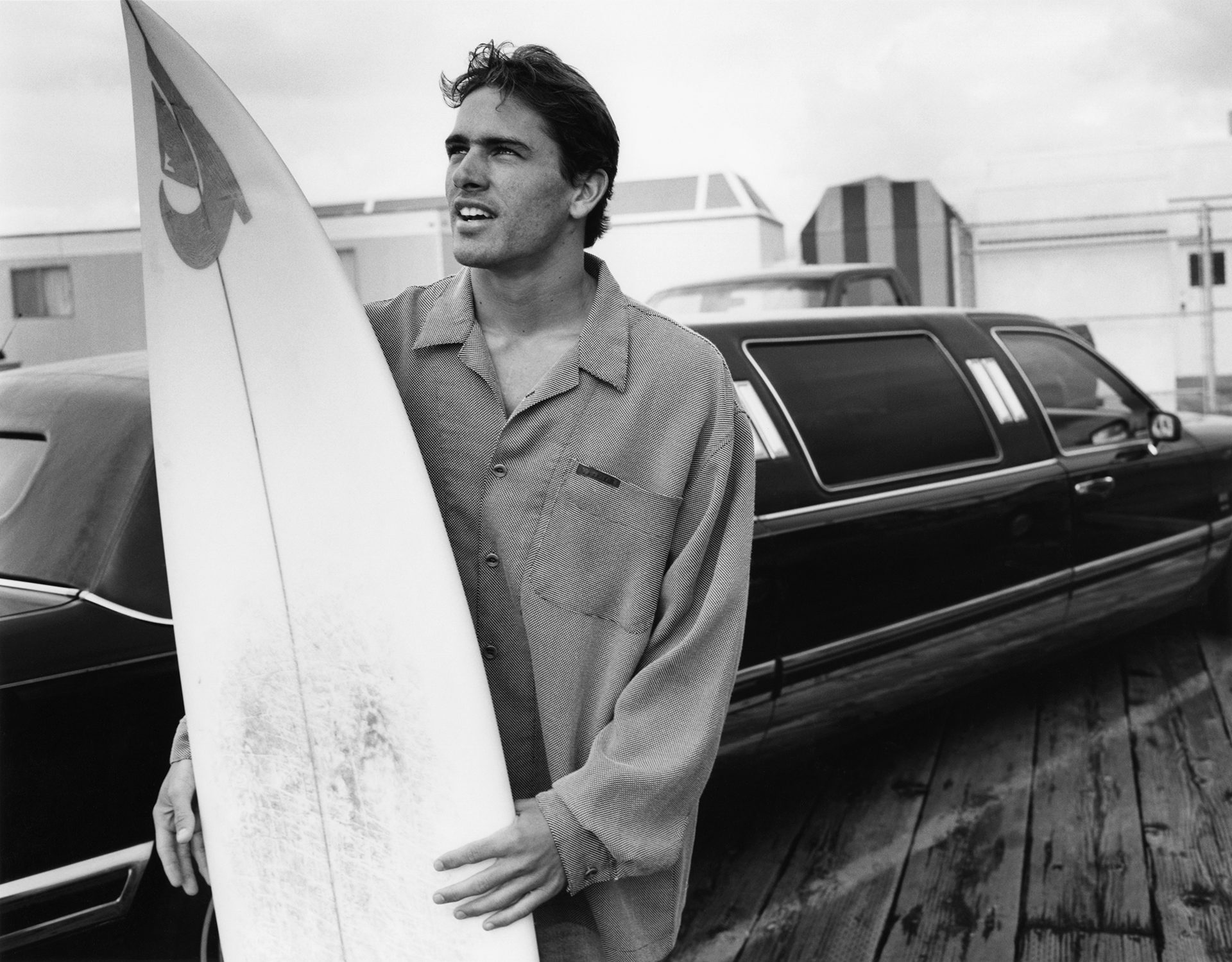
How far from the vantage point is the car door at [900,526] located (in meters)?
3.32

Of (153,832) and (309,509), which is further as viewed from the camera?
(153,832)

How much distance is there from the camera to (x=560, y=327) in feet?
5.86

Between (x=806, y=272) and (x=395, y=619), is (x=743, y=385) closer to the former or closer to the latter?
(x=395, y=619)

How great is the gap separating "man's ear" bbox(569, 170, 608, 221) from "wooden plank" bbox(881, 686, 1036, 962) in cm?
196

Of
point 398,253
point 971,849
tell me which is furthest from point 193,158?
point 398,253

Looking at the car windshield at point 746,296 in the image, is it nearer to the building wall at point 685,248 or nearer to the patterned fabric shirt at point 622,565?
the patterned fabric shirt at point 622,565

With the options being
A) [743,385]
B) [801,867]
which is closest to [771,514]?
[743,385]

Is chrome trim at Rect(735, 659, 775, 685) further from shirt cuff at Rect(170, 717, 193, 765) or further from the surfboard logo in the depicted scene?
the surfboard logo

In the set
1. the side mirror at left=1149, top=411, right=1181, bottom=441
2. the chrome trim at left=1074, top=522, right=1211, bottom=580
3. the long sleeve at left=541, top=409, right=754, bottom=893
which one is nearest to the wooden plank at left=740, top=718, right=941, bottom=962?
the chrome trim at left=1074, top=522, right=1211, bottom=580

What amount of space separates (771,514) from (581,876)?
1.78 metres

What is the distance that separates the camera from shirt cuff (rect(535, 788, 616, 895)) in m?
1.53

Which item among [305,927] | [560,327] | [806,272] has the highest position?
[806,272]

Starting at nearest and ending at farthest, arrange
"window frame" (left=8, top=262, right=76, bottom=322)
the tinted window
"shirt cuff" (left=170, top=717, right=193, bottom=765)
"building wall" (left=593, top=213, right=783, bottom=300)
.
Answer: "shirt cuff" (left=170, top=717, right=193, bottom=765)
the tinted window
"building wall" (left=593, top=213, right=783, bottom=300)
"window frame" (left=8, top=262, right=76, bottom=322)

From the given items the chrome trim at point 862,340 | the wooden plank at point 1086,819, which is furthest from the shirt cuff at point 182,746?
the wooden plank at point 1086,819
